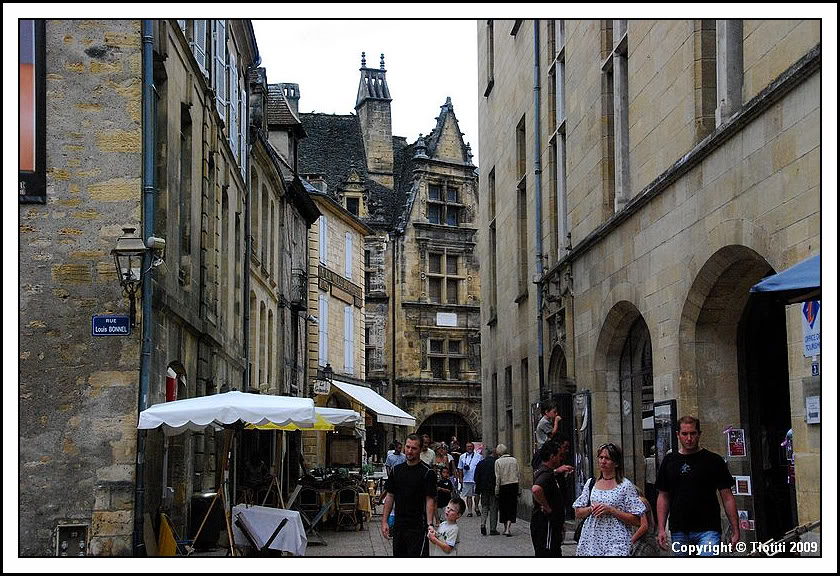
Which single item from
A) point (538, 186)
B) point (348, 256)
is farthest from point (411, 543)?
point (348, 256)

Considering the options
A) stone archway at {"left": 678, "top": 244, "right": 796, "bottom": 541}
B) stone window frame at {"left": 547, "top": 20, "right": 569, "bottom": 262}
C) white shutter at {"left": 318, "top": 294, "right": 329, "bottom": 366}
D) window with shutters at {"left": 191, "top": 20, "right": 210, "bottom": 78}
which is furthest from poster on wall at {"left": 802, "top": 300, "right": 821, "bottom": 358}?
white shutter at {"left": 318, "top": 294, "right": 329, "bottom": 366}

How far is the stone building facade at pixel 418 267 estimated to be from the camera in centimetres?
5056

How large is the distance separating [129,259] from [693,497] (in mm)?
6250

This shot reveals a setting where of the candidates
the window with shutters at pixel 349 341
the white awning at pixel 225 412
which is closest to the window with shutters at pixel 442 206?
the window with shutters at pixel 349 341

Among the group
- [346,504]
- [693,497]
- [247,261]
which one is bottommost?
[346,504]

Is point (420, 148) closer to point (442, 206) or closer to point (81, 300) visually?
point (442, 206)

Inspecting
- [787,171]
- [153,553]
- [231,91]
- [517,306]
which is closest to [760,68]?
[787,171]

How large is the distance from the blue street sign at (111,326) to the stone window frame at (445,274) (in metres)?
38.9

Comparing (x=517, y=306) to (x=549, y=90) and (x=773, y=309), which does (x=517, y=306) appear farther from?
(x=773, y=309)

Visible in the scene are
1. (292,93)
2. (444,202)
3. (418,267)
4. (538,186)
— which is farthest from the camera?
(444,202)

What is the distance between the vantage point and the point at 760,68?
12.0 m

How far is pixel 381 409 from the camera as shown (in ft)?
86.3

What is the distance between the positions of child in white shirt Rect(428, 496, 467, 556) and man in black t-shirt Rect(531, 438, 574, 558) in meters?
0.97

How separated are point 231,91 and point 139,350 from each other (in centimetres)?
961
